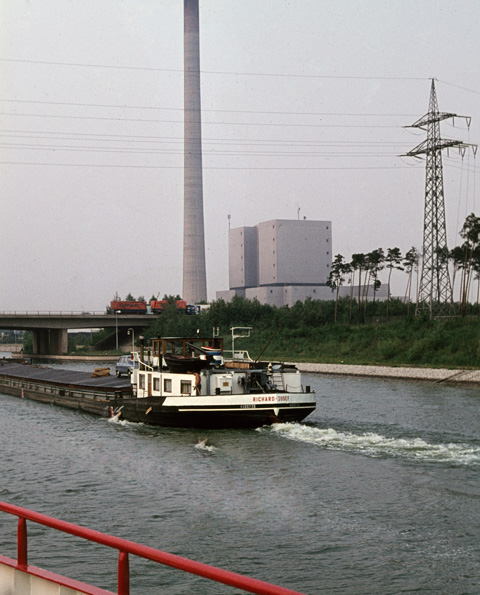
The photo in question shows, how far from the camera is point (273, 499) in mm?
21406

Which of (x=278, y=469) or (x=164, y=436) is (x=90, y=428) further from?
(x=278, y=469)

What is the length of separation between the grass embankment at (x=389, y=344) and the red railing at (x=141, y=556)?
61.9 metres

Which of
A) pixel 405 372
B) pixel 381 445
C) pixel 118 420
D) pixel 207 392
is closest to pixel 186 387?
pixel 207 392

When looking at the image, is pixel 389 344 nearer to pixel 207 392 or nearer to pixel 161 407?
pixel 207 392

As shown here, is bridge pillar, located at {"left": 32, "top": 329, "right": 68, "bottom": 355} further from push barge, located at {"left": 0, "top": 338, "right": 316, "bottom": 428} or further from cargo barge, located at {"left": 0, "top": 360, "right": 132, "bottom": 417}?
push barge, located at {"left": 0, "top": 338, "right": 316, "bottom": 428}

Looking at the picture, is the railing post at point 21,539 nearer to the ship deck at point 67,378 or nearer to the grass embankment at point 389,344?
the ship deck at point 67,378

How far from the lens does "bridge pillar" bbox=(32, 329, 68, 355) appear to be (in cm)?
13200

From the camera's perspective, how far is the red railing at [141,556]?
4820mm

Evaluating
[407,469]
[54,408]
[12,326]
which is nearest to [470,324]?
[54,408]

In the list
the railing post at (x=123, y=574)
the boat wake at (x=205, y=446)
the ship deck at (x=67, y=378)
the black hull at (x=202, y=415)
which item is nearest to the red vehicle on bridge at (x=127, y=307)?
the ship deck at (x=67, y=378)

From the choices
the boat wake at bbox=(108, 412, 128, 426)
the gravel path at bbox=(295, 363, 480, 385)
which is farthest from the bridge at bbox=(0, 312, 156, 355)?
the boat wake at bbox=(108, 412, 128, 426)

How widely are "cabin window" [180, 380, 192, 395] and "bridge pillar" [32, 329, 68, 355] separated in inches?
3898

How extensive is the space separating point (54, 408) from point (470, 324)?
46.2 metres

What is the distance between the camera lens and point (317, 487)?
22828mm
